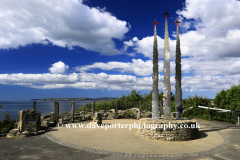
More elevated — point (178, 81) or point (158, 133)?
point (178, 81)

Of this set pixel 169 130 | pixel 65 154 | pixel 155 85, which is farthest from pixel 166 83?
pixel 65 154

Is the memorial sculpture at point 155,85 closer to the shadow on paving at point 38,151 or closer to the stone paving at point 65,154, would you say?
the stone paving at point 65,154

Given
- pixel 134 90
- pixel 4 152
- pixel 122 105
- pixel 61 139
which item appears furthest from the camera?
pixel 134 90

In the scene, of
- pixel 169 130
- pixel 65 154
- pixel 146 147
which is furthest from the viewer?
pixel 169 130

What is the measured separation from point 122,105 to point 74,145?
13.3 m

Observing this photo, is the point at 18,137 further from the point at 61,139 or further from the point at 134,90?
the point at 134,90

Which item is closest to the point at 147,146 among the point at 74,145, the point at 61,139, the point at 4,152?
the point at 74,145

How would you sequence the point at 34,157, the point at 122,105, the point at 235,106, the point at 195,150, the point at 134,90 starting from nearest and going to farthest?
the point at 34,157
the point at 195,150
the point at 235,106
the point at 122,105
the point at 134,90

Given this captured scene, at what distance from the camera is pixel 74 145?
264 inches

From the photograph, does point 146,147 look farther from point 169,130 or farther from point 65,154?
point 65,154

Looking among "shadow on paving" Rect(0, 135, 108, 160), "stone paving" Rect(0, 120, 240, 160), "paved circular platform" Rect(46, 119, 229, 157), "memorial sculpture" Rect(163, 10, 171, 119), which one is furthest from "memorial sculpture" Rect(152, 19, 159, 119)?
"shadow on paving" Rect(0, 135, 108, 160)

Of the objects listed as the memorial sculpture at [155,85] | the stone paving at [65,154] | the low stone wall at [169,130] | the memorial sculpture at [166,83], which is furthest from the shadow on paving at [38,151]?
the memorial sculpture at [166,83]

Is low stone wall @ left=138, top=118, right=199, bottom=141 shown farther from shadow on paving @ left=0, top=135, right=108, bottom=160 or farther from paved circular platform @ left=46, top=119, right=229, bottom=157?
shadow on paving @ left=0, top=135, right=108, bottom=160

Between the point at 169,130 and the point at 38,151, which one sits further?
the point at 169,130
